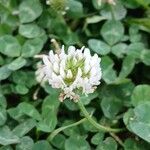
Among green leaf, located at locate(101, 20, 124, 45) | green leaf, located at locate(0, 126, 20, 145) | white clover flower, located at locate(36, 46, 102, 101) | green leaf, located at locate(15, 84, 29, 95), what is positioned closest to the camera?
white clover flower, located at locate(36, 46, 102, 101)

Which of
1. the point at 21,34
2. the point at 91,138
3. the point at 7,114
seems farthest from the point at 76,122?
the point at 21,34

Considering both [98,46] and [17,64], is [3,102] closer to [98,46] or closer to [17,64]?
[17,64]

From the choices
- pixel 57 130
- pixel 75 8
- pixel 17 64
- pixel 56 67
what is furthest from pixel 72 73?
pixel 75 8

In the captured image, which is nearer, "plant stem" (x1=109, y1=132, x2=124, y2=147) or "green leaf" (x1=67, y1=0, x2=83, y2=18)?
"plant stem" (x1=109, y1=132, x2=124, y2=147)

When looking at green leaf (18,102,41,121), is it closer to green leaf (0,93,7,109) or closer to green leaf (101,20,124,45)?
green leaf (0,93,7,109)

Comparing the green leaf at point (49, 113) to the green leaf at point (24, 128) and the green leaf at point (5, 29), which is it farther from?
the green leaf at point (5, 29)

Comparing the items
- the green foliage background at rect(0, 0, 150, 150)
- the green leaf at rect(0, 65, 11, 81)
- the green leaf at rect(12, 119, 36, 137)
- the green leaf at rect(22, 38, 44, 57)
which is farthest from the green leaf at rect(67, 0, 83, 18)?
the green leaf at rect(12, 119, 36, 137)

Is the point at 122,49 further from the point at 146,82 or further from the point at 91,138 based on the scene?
the point at 91,138

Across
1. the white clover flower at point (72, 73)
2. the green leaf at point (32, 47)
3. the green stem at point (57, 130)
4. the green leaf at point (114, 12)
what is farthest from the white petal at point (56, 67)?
the green leaf at point (114, 12)
